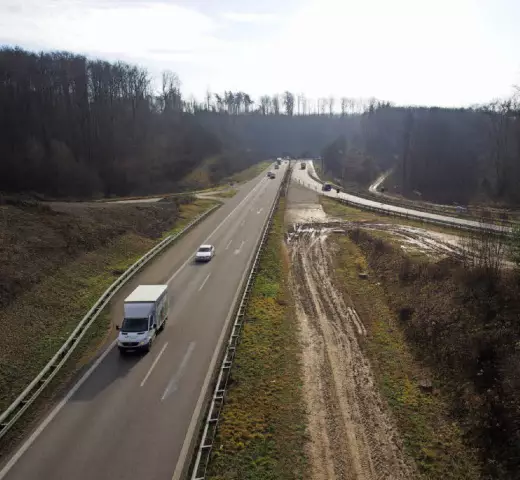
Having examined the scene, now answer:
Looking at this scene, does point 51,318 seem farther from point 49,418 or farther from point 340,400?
point 340,400

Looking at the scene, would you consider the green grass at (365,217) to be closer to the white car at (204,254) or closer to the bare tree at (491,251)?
the bare tree at (491,251)

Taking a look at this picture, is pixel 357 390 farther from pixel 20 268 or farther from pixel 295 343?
pixel 20 268

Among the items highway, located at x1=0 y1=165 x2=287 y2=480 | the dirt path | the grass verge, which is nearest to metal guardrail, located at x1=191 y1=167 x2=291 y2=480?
highway, located at x1=0 y1=165 x2=287 y2=480

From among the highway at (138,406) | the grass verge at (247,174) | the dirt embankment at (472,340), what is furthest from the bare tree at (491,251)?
the grass verge at (247,174)

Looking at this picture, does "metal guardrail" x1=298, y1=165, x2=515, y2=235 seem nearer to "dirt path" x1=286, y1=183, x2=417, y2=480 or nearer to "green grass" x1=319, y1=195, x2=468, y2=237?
"green grass" x1=319, y1=195, x2=468, y2=237

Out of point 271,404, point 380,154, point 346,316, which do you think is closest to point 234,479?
point 271,404

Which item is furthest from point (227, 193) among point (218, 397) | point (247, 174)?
point (218, 397)
